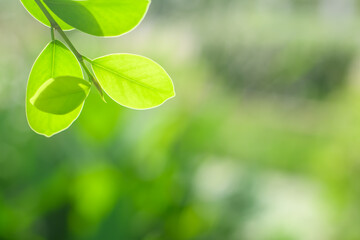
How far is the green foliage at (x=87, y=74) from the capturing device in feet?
0.51

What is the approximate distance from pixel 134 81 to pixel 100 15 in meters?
0.02

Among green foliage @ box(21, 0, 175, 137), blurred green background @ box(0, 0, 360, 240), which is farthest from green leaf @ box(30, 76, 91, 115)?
blurred green background @ box(0, 0, 360, 240)

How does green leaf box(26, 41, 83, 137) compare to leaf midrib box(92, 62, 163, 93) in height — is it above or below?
below

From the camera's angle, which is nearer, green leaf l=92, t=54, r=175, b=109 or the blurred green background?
green leaf l=92, t=54, r=175, b=109

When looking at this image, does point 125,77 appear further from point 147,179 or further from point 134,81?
point 147,179

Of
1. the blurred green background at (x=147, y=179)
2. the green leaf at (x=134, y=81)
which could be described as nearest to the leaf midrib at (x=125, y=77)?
the green leaf at (x=134, y=81)

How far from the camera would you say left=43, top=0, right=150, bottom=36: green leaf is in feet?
0.51

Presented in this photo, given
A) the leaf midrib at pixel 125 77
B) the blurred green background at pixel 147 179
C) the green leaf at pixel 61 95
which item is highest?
the blurred green background at pixel 147 179

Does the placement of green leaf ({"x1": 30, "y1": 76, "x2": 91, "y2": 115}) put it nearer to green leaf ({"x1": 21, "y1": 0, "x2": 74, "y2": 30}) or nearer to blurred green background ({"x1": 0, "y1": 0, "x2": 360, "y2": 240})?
green leaf ({"x1": 21, "y1": 0, "x2": 74, "y2": 30})

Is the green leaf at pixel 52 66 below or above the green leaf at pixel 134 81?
below

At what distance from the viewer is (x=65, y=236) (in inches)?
70.5

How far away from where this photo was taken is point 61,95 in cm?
15

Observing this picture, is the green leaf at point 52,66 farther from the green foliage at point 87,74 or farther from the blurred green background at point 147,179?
the blurred green background at point 147,179

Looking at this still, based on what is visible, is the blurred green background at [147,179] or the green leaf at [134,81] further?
the blurred green background at [147,179]
